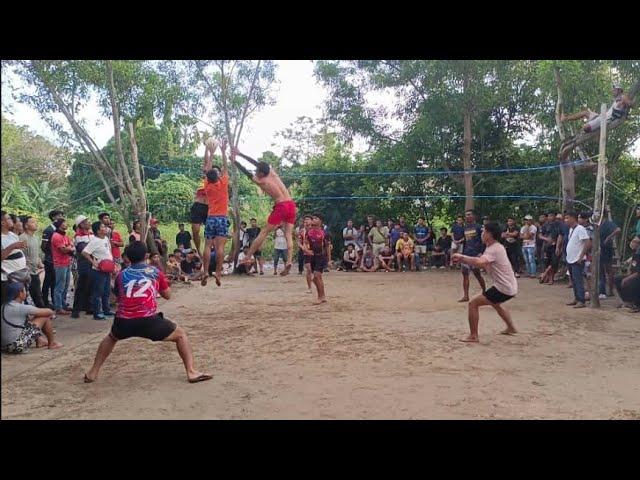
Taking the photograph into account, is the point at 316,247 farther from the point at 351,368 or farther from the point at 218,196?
the point at 351,368

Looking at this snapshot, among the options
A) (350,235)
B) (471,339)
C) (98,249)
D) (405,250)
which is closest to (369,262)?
(350,235)

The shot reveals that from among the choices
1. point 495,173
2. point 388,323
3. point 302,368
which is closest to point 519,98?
point 495,173

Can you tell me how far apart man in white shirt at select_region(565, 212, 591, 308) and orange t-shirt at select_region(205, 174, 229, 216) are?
5601mm

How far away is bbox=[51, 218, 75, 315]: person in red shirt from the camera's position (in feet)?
26.1

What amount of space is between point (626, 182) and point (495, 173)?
3600 mm

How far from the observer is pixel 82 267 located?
820cm

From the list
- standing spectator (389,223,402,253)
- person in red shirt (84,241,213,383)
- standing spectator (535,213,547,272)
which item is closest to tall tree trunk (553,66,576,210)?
standing spectator (535,213,547,272)

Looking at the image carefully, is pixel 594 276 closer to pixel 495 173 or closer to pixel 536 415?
pixel 536 415

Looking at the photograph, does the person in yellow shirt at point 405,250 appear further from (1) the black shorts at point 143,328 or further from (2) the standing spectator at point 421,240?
(1) the black shorts at point 143,328

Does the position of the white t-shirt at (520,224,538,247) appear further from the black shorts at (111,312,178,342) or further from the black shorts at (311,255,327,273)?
the black shorts at (111,312,178,342)

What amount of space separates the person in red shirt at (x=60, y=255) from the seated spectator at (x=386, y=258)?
8.68 metres

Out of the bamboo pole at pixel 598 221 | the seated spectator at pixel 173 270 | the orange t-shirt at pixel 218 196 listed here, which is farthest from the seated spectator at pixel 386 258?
the orange t-shirt at pixel 218 196

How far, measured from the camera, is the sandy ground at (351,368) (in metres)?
4.43

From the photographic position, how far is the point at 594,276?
28.8 ft
